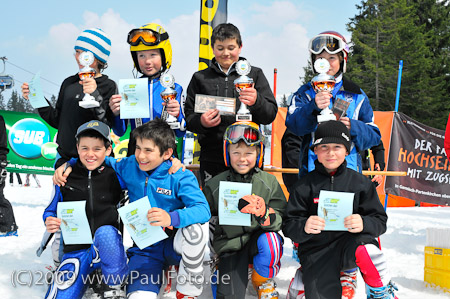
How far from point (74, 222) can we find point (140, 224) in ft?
1.86

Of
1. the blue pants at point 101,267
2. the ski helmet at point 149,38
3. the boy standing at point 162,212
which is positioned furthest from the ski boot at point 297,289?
the ski helmet at point 149,38

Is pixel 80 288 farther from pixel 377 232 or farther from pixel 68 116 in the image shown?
pixel 377 232

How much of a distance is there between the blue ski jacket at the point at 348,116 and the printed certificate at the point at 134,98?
1219mm

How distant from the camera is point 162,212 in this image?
2.70 meters

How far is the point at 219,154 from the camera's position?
135 inches

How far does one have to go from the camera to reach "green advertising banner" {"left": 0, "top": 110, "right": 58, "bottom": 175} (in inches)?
462

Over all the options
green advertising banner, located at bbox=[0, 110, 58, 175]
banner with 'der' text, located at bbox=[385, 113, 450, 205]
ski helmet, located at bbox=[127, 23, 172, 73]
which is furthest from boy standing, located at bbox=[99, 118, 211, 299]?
green advertising banner, located at bbox=[0, 110, 58, 175]

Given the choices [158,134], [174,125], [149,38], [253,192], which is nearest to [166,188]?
[158,134]

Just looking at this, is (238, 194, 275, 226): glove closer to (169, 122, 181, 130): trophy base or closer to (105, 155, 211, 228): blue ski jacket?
(105, 155, 211, 228): blue ski jacket

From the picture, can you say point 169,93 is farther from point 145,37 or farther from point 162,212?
point 162,212

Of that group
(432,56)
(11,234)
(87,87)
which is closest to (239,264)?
(87,87)

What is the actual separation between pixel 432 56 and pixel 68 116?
27.8 meters

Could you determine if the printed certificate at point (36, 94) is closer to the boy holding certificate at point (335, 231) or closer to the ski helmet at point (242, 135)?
the ski helmet at point (242, 135)

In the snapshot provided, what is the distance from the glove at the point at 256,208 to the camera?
2.83 meters
